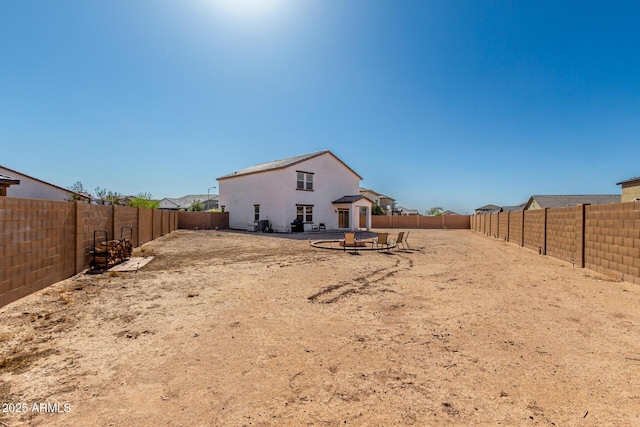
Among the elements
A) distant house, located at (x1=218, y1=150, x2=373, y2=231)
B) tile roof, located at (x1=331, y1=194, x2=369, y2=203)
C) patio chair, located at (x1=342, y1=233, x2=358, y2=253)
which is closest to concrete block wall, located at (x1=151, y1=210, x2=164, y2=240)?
distant house, located at (x1=218, y1=150, x2=373, y2=231)

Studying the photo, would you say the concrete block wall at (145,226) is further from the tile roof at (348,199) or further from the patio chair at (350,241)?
the tile roof at (348,199)

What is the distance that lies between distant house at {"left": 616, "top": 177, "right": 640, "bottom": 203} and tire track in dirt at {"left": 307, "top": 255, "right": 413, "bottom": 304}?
25497mm

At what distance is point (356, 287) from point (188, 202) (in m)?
80.6

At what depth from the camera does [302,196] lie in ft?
97.7

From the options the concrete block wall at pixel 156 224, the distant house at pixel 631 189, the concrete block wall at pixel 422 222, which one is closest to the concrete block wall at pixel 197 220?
the concrete block wall at pixel 156 224

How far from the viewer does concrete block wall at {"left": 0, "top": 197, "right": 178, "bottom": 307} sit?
575 centimetres

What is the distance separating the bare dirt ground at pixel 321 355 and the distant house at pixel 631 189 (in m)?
23.5

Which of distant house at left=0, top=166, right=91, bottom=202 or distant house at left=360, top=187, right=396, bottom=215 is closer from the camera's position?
distant house at left=0, top=166, right=91, bottom=202

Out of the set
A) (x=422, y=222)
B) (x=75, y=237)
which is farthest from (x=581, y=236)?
(x=422, y=222)

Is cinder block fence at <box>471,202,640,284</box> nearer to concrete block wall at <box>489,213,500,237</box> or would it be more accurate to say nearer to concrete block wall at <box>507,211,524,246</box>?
concrete block wall at <box>507,211,524,246</box>

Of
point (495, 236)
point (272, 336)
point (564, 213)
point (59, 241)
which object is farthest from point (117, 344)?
point (495, 236)

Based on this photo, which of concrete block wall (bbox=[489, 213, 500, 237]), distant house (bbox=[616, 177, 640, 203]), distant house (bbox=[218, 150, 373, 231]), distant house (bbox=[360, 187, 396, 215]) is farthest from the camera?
distant house (bbox=[360, 187, 396, 215])

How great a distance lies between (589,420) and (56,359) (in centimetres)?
573

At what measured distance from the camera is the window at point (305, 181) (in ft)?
97.8
